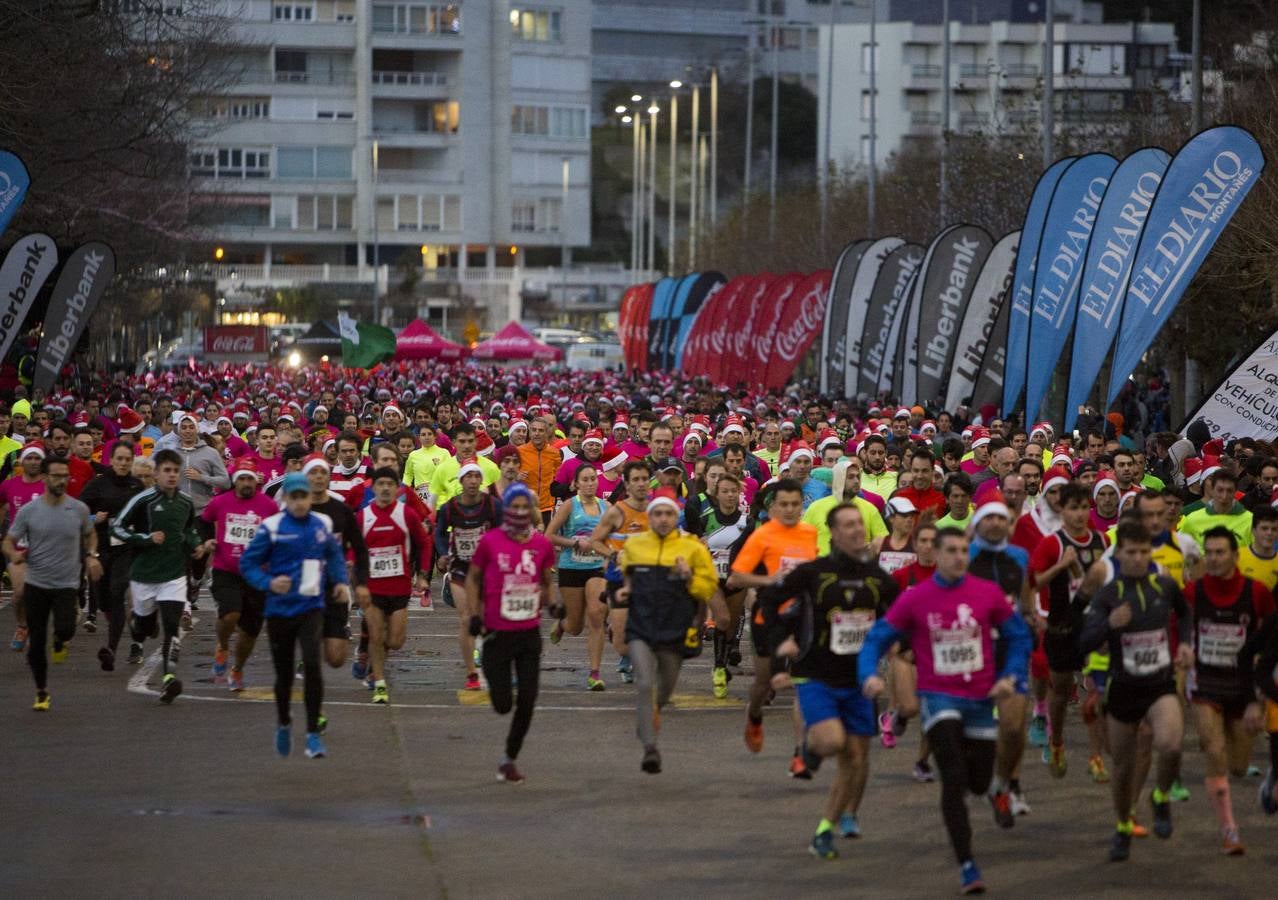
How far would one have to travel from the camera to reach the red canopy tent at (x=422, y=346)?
2586 inches

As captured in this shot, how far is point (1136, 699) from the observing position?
417 inches

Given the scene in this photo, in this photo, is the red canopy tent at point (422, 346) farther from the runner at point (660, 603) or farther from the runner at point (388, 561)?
the runner at point (660, 603)

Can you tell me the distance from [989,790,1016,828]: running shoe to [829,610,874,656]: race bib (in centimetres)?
106

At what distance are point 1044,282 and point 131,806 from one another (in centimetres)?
1547

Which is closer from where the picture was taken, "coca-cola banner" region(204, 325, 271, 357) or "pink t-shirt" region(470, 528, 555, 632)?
"pink t-shirt" region(470, 528, 555, 632)

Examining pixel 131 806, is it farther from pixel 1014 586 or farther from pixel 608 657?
pixel 608 657

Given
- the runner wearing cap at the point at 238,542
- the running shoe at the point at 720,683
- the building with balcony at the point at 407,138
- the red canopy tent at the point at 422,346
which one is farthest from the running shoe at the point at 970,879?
the building with balcony at the point at 407,138

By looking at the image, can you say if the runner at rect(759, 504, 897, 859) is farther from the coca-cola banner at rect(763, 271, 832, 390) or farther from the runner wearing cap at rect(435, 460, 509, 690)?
the coca-cola banner at rect(763, 271, 832, 390)

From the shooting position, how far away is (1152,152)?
23234 mm

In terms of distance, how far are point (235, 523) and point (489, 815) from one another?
460 cm

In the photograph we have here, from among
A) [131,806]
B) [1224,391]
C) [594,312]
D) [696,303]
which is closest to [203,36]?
[696,303]

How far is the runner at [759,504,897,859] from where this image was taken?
1067 cm

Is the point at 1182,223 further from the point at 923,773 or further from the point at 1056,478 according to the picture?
the point at 923,773

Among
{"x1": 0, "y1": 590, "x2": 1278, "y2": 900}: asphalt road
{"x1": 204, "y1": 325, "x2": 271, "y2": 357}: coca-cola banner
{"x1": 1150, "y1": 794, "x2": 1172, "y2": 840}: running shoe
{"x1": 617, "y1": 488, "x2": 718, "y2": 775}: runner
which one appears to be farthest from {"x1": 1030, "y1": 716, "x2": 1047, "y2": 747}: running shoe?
{"x1": 204, "y1": 325, "x2": 271, "y2": 357}: coca-cola banner
